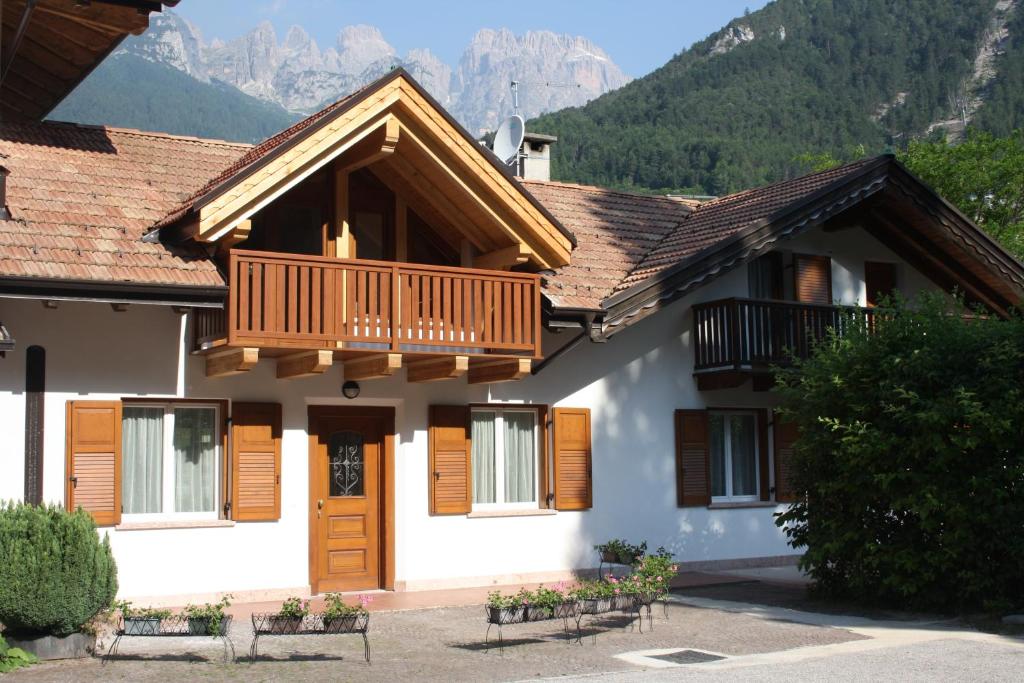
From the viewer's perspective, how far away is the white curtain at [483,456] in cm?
1590

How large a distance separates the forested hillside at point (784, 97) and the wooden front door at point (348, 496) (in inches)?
1751

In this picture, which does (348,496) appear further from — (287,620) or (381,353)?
(287,620)

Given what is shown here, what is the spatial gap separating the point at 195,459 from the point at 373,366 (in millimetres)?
2246

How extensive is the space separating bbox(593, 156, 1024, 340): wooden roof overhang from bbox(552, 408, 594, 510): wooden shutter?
1.28 meters

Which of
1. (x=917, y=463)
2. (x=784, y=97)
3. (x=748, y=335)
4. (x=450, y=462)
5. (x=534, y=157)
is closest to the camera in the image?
(x=917, y=463)

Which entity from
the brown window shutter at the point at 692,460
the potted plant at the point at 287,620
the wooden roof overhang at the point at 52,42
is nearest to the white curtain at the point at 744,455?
the brown window shutter at the point at 692,460

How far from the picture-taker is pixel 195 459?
14.1 m

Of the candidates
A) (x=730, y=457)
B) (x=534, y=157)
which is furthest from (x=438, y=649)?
(x=534, y=157)

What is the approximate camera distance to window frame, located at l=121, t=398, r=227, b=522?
1375 centimetres

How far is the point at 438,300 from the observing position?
14.3 meters

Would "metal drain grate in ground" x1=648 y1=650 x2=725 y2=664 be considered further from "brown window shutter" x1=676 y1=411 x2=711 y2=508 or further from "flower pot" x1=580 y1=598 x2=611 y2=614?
"brown window shutter" x1=676 y1=411 x2=711 y2=508

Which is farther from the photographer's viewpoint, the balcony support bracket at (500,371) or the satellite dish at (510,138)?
the satellite dish at (510,138)

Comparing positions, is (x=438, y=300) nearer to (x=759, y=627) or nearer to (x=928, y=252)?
(x=759, y=627)

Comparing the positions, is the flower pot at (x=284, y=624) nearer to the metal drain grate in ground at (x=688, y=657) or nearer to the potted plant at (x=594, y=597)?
the potted plant at (x=594, y=597)
